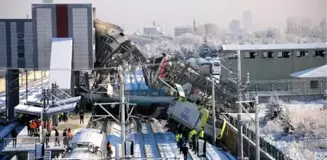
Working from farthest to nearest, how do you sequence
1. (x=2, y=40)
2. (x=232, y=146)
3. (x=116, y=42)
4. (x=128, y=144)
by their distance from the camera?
(x=116, y=42)
(x=2, y=40)
(x=232, y=146)
(x=128, y=144)

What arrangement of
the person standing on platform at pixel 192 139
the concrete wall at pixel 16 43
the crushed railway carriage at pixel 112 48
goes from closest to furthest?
the person standing on platform at pixel 192 139
the concrete wall at pixel 16 43
the crushed railway carriage at pixel 112 48

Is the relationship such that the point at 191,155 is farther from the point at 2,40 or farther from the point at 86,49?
the point at 2,40

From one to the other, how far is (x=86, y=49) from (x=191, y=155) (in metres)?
14.9

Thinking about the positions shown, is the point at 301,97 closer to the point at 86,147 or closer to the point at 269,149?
the point at 269,149

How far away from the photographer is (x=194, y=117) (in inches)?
1292

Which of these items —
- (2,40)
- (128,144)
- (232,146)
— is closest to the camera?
(128,144)

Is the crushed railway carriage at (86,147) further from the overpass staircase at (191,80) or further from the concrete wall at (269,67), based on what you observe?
the concrete wall at (269,67)

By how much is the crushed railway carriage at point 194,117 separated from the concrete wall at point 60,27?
816 centimetres

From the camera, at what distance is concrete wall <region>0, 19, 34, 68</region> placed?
3962cm

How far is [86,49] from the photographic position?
38812 mm

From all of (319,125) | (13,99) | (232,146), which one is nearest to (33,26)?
(13,99)

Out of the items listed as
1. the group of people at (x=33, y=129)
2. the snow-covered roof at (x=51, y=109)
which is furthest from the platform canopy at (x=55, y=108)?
the group of people at (x=33, y=129)

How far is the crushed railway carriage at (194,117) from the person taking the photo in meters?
31.9

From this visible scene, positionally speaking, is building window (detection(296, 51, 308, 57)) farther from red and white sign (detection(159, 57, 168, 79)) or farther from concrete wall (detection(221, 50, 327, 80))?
red and white sign (detection(159, 57, 168, 79))
